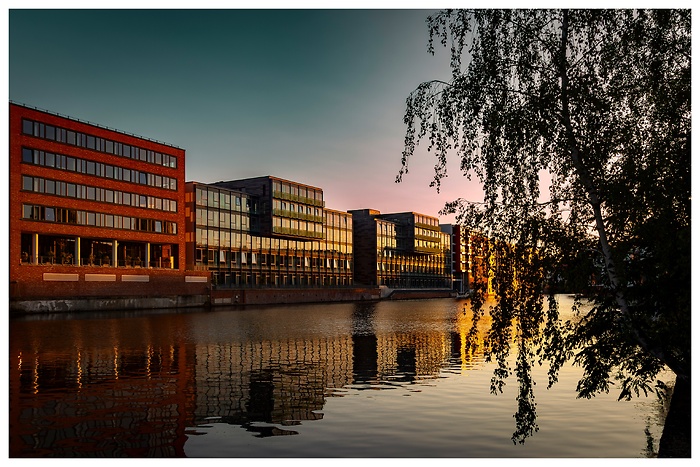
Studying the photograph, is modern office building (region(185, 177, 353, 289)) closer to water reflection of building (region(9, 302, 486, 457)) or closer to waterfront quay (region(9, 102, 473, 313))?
waterfront quay (region(9, 102, 473, 313))

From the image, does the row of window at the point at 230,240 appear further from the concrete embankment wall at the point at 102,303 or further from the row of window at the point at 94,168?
the concrete embankment wall at the point at 102,303

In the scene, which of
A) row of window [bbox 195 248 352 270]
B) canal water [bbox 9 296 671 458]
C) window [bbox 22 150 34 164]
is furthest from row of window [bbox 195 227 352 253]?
canal water [bbox 9 296 671 458]

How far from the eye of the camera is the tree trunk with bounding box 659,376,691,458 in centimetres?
1498

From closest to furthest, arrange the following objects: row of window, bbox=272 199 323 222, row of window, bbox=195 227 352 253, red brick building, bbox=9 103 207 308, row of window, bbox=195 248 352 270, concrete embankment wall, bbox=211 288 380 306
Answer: red brick building, bbox=9 103 207 308, concrete embankment wall, bbox=211 288 380 306, row of window, bbox=195 227 352 253, row of window, bbox=195 248 352 270, row of window, bbox=272 199 323 222

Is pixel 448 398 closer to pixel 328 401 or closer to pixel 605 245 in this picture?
pixel 328 401

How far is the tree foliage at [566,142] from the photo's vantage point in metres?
14.5

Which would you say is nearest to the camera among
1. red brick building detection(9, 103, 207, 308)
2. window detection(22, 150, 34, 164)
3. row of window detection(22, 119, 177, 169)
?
red brick building detection(9, 103, 207, 308)

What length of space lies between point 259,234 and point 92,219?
46.1 meters

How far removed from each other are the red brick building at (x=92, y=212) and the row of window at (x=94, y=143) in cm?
13

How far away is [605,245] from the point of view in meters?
14.9

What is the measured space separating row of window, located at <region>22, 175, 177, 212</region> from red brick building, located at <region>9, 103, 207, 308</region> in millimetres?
128

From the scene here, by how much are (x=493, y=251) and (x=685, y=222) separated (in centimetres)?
398

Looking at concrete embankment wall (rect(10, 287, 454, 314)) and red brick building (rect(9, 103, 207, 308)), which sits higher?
red brick building (rect(9, 103, 207, 308))

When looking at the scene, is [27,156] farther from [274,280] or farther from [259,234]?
[274,280]
